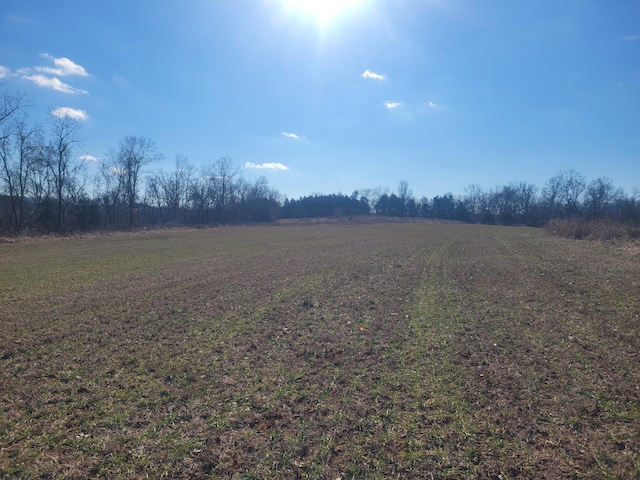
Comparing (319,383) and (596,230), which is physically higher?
(596,230)

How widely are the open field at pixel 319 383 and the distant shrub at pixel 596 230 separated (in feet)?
75.5

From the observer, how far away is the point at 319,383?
18.8ft

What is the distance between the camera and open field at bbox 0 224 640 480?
3.90m

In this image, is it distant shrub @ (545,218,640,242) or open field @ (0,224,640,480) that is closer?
open field @ (0,224,640,480)

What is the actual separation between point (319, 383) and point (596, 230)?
40.6m

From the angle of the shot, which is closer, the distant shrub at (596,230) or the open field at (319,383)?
the open field at (319,383)

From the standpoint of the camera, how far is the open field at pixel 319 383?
12.8ft

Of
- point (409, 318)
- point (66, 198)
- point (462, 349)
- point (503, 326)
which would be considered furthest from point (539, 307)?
point (66, 198)

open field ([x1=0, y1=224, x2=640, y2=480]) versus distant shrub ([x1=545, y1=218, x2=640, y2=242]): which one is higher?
distant shrub ([x1=545, y1=218, x2=640, y2=242])

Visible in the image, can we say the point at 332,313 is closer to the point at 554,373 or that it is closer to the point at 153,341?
the point at 153,341

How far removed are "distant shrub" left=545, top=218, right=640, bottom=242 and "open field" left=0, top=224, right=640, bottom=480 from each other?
23012mm

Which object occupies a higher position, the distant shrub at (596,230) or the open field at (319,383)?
the distant shrub at (596,230)

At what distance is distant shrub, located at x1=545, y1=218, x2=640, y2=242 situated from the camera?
2971cm

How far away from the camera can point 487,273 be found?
16078mm
